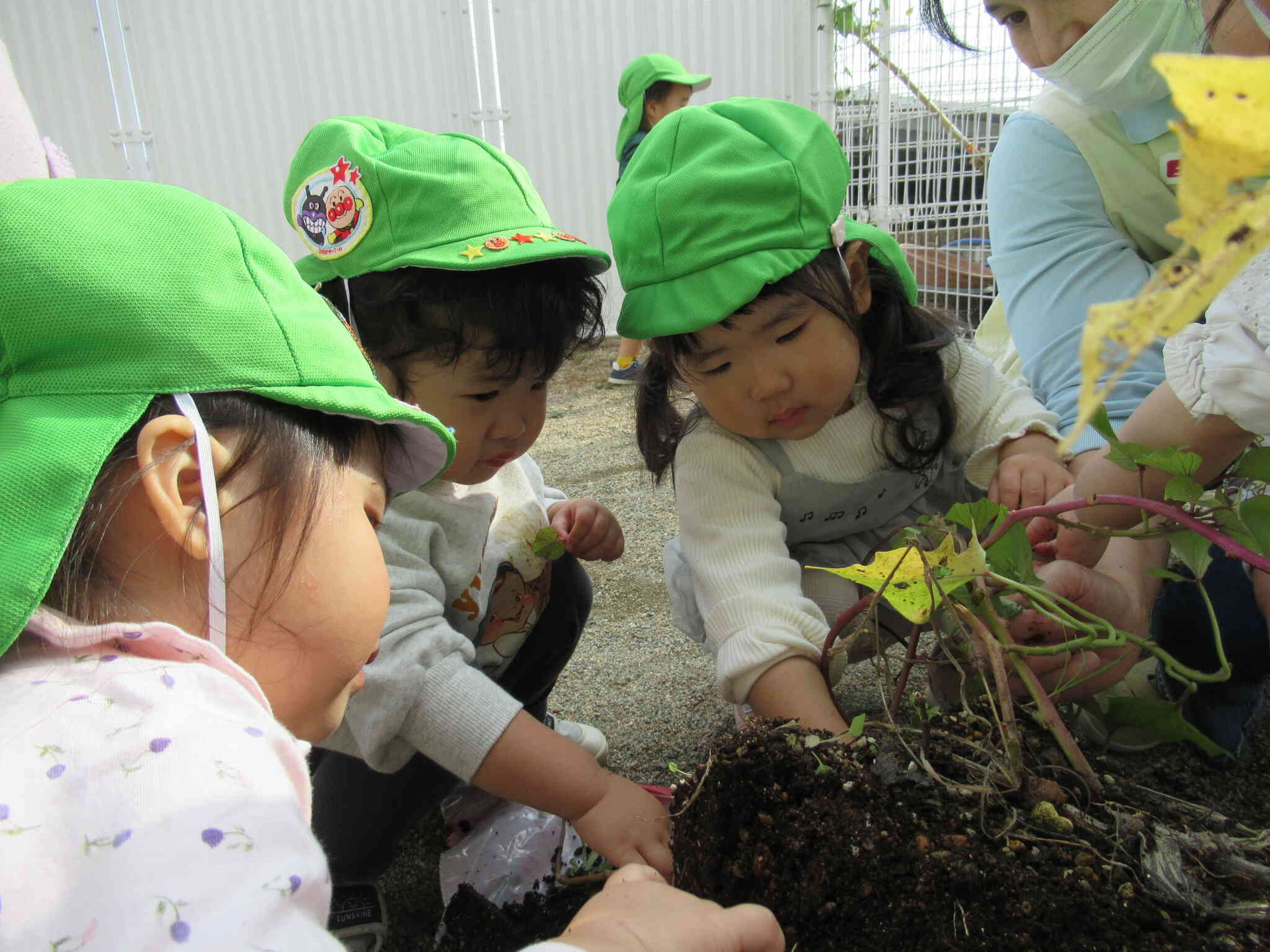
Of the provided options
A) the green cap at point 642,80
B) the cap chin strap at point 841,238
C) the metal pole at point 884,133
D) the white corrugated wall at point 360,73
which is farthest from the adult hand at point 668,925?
the white corrugated wall at point 360,73

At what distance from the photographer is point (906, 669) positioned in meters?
0.81

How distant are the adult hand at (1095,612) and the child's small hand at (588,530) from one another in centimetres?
59

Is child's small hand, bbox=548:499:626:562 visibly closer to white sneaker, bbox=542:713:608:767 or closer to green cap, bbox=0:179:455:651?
white sneaker, bbox=542:713:608:767

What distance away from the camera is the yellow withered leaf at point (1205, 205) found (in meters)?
0.22

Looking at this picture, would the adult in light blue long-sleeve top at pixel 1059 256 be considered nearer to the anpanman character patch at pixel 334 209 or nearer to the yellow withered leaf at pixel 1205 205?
the anpanman character patch at pixel 334 209

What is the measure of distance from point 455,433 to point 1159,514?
731 mm

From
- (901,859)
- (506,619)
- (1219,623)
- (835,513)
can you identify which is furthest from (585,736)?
(1219,623)

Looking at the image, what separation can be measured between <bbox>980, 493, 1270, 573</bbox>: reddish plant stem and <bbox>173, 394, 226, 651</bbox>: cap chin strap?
22.3 inches

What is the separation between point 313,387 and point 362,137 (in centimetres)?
63

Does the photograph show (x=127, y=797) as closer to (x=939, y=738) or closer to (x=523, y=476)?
(x=939, y=738)

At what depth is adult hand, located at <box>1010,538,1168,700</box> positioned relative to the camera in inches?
36.2

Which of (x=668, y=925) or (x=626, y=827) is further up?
(x=668, y=925)

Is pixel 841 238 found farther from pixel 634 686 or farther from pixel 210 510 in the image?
pixel 210 510

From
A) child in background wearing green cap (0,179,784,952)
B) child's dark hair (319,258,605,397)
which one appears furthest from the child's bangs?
child in background wearing green cap (0,179,784,952)
